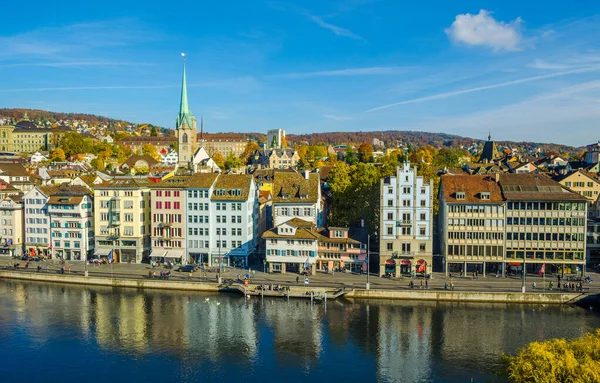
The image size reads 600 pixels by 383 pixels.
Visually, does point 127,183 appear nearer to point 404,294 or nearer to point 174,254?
point 174,254

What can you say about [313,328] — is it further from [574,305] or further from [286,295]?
[574,305]

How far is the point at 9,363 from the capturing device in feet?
171

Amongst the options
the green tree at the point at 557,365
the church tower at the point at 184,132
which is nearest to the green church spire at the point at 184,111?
the church tower at the point at 184,132

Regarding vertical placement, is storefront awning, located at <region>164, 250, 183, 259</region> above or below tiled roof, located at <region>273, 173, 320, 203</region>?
below

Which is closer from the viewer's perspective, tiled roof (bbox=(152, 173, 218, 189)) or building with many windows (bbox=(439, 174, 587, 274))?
building with many windows (bbox=(439, 174, 587, 274))

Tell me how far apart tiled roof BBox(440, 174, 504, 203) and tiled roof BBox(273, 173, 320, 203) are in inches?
771

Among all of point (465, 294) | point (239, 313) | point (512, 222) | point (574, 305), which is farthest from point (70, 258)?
point (574, 305)

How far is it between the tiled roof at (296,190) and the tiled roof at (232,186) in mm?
4904

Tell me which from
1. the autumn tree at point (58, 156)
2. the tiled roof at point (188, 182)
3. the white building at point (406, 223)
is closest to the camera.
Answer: the white building at point (406, 223)

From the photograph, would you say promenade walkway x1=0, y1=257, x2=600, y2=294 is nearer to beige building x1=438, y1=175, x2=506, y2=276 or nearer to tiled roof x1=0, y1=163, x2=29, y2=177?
beige building x1=438, y1=175, x2=506, y2=276

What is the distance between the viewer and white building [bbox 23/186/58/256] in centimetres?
9394

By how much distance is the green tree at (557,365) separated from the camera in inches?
A: 1271

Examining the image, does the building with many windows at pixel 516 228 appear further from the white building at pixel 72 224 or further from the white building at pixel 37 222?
the white building at pixel 37 222

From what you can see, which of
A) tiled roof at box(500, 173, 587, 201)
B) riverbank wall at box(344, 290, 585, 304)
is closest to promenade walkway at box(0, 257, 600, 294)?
riverbank wall at box(344, 290, 585, 304)
